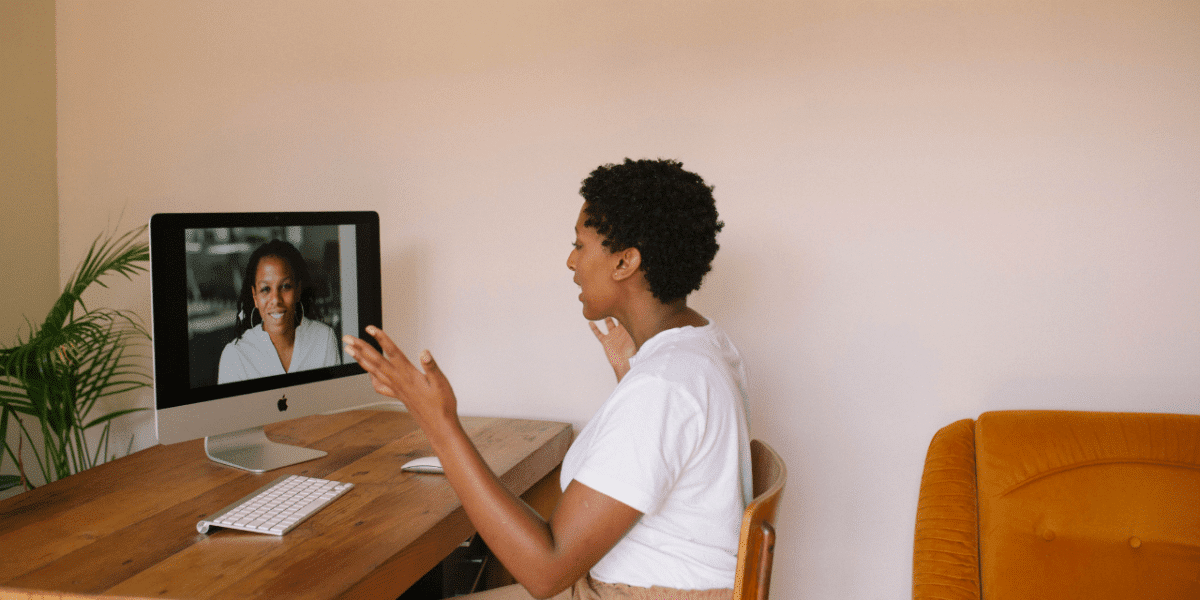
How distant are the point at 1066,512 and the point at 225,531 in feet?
5.41

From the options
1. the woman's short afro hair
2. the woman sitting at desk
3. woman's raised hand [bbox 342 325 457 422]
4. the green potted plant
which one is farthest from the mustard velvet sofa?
the green potted plant

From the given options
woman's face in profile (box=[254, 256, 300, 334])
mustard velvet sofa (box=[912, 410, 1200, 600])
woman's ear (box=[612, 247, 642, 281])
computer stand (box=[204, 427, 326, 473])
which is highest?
woman's ear (box=[612, 247, 642, 281])

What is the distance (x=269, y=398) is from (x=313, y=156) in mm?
878

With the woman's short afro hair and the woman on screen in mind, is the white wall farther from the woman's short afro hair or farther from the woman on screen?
the woman's short afro hair

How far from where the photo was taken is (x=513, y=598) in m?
1.37

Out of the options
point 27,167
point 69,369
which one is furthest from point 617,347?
point 27,167

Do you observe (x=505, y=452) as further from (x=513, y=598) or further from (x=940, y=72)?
(x=940, y=72)

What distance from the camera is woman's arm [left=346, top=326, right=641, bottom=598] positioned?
3.38 ft

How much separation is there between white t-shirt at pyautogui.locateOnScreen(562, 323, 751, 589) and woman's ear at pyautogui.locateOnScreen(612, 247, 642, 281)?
13 centimetres

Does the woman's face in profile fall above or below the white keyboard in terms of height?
above

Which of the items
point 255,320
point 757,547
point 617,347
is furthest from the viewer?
point 617,347

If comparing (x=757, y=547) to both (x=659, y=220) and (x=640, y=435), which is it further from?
(x=659, y=220)

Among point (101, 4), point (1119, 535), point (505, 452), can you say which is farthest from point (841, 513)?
point (101, 4)

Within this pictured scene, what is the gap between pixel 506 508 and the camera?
1065mm
